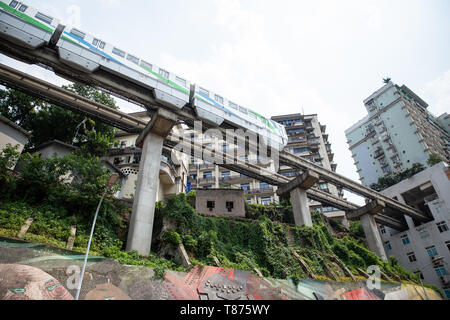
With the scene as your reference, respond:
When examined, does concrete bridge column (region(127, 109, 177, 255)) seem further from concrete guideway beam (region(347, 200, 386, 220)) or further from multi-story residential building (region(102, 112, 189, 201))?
concrete guideway beam (region(347, 200, 386, 220))

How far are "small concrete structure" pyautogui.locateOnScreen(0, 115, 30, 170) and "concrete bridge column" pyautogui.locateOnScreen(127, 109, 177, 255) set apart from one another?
979 cm

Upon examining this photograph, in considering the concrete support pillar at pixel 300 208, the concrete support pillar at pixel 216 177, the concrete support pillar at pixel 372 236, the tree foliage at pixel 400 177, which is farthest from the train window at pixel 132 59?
the tree foliage at pixel 400 177

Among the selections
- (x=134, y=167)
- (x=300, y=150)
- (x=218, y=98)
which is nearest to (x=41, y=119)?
(x=134, y=167)

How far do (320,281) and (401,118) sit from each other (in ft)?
182

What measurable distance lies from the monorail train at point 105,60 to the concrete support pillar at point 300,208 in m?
10.9

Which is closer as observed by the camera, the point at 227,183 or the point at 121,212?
the point at 121,212

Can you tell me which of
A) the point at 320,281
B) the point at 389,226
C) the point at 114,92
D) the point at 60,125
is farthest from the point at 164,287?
the point at 389,226

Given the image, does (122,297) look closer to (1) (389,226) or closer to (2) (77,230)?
(2) (77,230)

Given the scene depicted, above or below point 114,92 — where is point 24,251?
below

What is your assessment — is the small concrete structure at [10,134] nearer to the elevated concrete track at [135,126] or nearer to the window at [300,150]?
the elevated concrete track at [135,126]

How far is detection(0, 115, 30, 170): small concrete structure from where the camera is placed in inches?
894

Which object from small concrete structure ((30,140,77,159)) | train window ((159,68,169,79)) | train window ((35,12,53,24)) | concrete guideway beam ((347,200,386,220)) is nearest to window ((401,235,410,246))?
concrete guideway beam ((347,200,386,220))

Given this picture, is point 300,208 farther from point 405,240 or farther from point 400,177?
point 400,177
